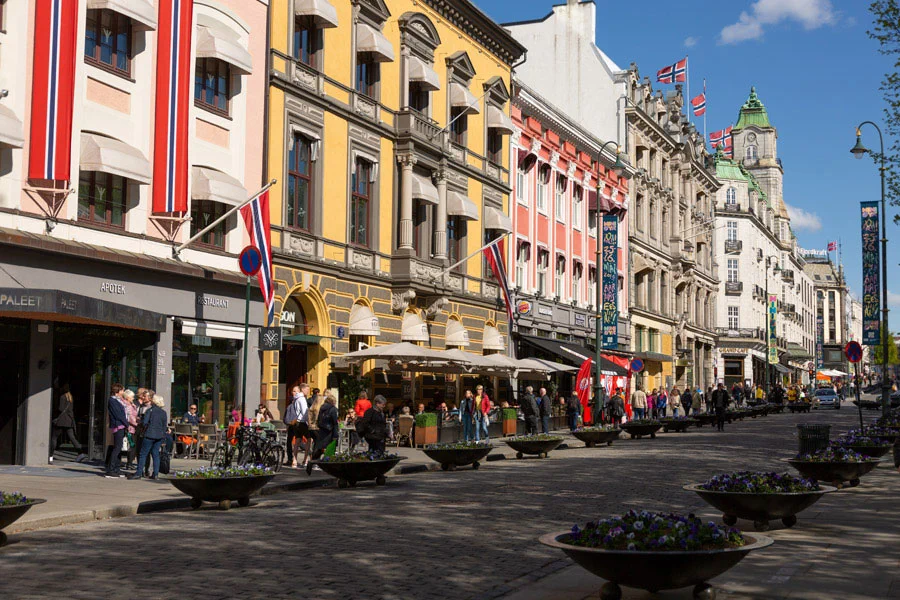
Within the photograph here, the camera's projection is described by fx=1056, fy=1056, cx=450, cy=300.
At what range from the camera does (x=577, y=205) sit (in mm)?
53594

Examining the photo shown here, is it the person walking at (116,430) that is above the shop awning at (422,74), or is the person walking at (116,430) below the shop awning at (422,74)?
below

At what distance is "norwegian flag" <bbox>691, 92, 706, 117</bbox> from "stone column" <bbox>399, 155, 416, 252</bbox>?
47004mm

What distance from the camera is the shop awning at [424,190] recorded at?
35406mm

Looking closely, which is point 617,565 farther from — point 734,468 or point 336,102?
point 336,102

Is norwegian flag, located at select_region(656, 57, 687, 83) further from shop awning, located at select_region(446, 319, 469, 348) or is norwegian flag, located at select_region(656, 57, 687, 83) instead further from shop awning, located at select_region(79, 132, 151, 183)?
shop awning, located at select_region(79, 132, 151, 183)

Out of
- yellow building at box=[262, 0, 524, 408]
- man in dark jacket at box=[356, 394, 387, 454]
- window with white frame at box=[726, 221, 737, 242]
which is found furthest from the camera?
window with white frame at box=[726, 221, 737, 242]

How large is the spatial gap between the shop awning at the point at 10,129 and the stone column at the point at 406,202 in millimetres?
15956

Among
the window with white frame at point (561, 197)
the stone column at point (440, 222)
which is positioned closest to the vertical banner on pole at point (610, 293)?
the window with white frame at point (561, 197)

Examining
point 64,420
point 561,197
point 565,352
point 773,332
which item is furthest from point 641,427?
point 773,332

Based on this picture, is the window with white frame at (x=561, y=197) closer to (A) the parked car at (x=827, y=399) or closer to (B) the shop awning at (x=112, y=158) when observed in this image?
(B) the shop awning at (x=112, y=158)

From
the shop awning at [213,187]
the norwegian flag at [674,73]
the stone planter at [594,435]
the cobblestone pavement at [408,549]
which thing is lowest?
the cobblestone pavement at [408,549]

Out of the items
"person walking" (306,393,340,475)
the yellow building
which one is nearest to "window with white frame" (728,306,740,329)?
the yellow building

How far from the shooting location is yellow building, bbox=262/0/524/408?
2964 cm

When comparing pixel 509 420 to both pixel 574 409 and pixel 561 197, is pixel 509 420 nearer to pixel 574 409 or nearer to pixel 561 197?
pixel 574 409
